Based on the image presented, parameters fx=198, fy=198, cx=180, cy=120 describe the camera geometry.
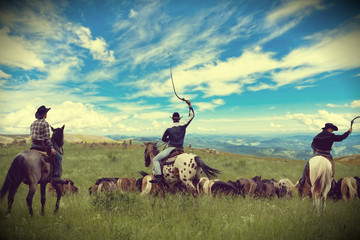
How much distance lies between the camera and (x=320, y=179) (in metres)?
6.52

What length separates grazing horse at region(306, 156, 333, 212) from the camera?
649cm

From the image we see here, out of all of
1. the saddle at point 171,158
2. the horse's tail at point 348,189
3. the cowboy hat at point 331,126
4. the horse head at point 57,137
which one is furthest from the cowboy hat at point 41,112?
the horse's tail at point 348,189

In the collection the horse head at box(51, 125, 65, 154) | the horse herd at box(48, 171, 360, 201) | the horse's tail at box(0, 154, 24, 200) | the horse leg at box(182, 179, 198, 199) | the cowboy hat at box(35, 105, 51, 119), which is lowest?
the horse herd at box(48, 171, 360, 201)

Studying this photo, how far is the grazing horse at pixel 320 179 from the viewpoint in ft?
21.3

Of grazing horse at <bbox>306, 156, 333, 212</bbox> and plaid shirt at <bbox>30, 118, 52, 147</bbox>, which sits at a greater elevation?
plaid shirt at <bbox>30, 118, 52, 147</bbox>

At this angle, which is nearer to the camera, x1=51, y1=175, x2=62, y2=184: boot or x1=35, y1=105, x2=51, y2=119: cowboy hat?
x1=35, y1=105, x2=51, y2=119: cowboy hat

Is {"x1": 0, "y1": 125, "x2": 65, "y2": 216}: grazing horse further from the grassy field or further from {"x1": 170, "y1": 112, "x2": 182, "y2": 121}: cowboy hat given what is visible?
{"x1": 170, "y1": 112, "x2": 182, "y2": 121}: cowboy hat

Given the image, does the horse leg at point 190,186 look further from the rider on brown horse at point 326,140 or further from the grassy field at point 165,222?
the rider on brown horse at point 326,140

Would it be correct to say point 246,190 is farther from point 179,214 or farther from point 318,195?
point 179,214

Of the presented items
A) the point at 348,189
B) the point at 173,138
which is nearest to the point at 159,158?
the point at 173,138

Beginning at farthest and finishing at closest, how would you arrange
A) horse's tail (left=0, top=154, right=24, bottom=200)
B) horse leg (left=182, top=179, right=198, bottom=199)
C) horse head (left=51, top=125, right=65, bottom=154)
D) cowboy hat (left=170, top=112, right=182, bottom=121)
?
cowboy hat (left=170, top=112, right=182, bottom=121) < horse leg (left=182, top=179, right=198, bottom=199) < horse head (left=51, top=125, right=65, bottom=154) < horse's tail (left=0, top=154, right=24, bottom=200)

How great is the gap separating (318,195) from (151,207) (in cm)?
555

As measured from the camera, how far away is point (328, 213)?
20.2 feet

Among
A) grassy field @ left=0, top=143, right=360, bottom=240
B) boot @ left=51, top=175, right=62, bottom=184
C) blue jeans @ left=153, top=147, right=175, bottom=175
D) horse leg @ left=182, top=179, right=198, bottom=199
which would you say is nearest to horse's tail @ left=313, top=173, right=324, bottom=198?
grassy field @ left=0, top=143, right=360, bottom=240
